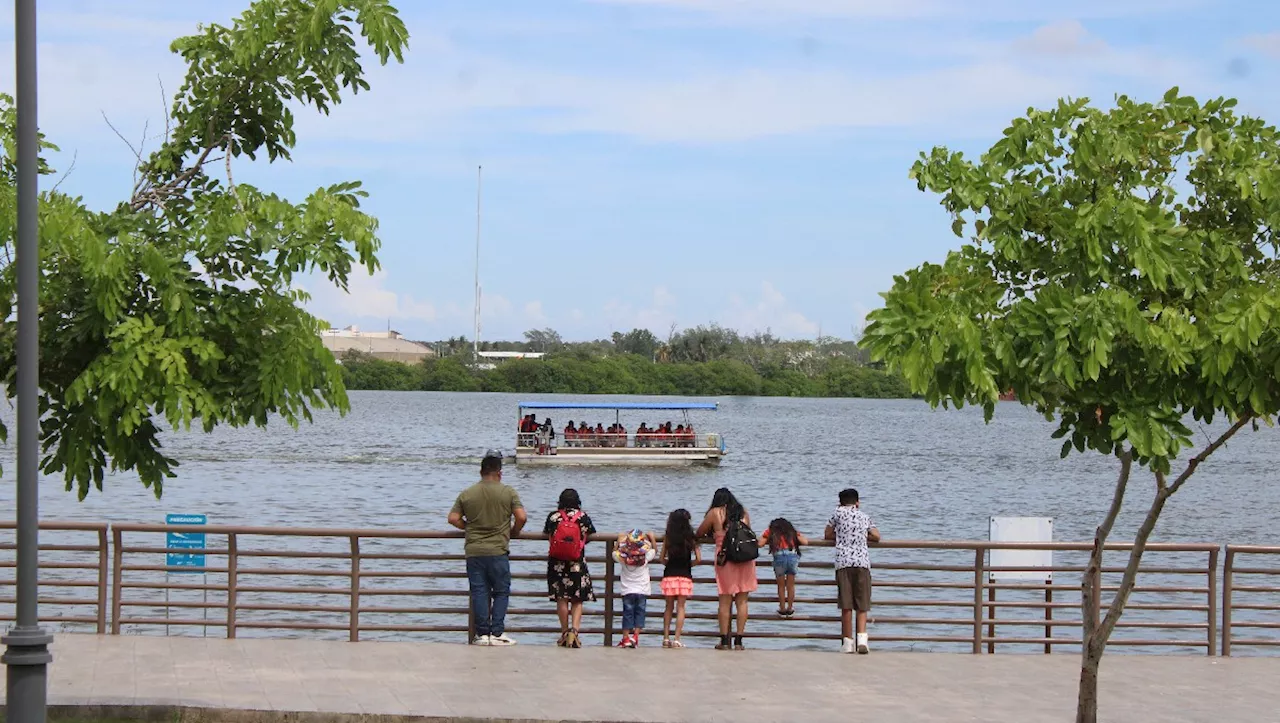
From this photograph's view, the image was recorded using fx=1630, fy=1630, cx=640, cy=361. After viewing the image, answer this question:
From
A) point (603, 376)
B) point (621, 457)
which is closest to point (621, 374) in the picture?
point (603, 376)

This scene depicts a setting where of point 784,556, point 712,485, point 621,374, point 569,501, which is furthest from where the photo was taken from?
point 621,374

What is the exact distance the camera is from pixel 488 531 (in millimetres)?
14016

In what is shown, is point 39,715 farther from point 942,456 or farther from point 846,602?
point 942,456

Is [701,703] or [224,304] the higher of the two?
[224,304]

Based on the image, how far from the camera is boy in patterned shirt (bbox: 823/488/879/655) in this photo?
1427cm

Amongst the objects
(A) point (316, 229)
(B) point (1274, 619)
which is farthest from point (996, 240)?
(B) point (1274, 619)

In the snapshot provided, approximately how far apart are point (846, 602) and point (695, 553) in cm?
146

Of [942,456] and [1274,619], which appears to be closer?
[1274,619]

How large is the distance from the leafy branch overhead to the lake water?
16455 millimetres

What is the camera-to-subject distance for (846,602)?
14.3 m

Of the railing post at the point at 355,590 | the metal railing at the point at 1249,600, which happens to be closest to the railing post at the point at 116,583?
the railing post at the point at 355,590

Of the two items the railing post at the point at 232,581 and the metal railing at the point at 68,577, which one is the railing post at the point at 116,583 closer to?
the metal railing at the point at 68,577

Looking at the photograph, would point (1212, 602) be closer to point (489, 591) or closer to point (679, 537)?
point (679, 537)

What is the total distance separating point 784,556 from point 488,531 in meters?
2.77
